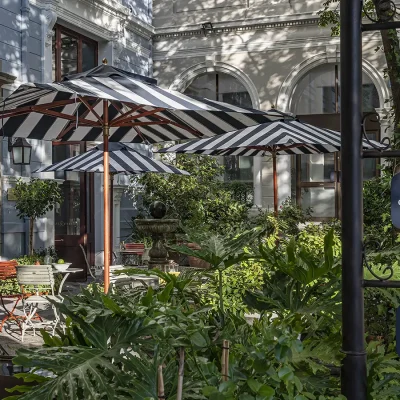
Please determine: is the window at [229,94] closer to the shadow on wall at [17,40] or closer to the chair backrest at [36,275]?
the shadow on wall at [17,40]

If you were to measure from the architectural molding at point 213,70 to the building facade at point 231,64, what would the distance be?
0.09ft

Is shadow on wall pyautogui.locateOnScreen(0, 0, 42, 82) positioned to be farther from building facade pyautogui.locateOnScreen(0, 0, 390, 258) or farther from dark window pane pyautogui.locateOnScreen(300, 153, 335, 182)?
dark window pane pyautogui.locateOnScreen(300, 153, 335, 182)

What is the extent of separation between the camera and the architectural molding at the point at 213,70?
17.1 m

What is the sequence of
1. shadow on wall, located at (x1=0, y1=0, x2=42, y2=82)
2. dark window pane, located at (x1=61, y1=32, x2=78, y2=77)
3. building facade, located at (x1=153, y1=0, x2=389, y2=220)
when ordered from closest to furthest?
shadow on wall, located at (x1=0, y1=0, x2=42, y2=82) → dark window pane, located at (x1=61, y1=32, x2=78, y2=77) → building facade, located at (x1=153, y1=0, x2=389, y2=220)

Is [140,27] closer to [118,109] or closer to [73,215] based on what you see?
[73,215]

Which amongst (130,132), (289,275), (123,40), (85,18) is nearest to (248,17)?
(123,40)

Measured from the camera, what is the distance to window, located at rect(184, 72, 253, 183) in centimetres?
1759

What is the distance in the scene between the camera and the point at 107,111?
275 inches

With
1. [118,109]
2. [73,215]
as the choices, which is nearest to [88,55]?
[73,215]

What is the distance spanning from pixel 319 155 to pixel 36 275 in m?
10.6

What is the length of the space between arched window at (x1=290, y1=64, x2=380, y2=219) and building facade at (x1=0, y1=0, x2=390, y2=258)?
3 centimetres

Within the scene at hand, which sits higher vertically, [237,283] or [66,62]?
[66,62]

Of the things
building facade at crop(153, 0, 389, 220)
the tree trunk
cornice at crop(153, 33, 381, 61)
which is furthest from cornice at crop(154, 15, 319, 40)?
the tree trunk

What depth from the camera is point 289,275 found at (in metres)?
2.07
